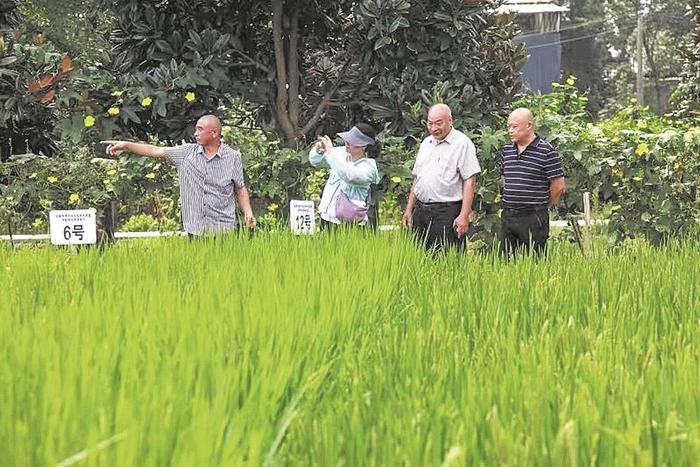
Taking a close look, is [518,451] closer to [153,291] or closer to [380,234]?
[153,291]

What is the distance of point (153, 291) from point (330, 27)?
166 inches

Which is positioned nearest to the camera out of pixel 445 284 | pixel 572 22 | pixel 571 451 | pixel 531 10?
pixel 571 451

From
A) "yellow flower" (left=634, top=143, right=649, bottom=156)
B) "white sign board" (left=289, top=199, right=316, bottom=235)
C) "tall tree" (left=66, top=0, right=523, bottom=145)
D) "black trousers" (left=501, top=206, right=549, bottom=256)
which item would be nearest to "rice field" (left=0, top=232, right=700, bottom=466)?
"white sign board" (left=289, top=199, right=316, bottom=235)

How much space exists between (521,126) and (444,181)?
472 mm

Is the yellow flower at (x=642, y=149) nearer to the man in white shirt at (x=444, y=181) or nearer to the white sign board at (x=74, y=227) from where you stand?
the man in white shirt at (x=444, y=181)

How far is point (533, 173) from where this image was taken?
4512 millimetres

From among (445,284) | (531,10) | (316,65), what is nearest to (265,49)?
(316,65)

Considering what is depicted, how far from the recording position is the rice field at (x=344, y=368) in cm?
113

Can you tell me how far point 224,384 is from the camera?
52.2 inches

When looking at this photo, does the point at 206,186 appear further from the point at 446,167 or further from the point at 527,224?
the point at 527,224

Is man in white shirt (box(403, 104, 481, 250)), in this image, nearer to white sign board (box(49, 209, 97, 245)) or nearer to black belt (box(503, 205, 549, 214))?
black belt (box(503, 205, 549, 214))

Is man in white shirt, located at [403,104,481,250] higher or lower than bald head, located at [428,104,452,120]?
lower

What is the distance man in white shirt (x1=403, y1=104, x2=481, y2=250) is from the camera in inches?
178

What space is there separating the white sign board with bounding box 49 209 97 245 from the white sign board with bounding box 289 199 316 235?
950 millimetres
